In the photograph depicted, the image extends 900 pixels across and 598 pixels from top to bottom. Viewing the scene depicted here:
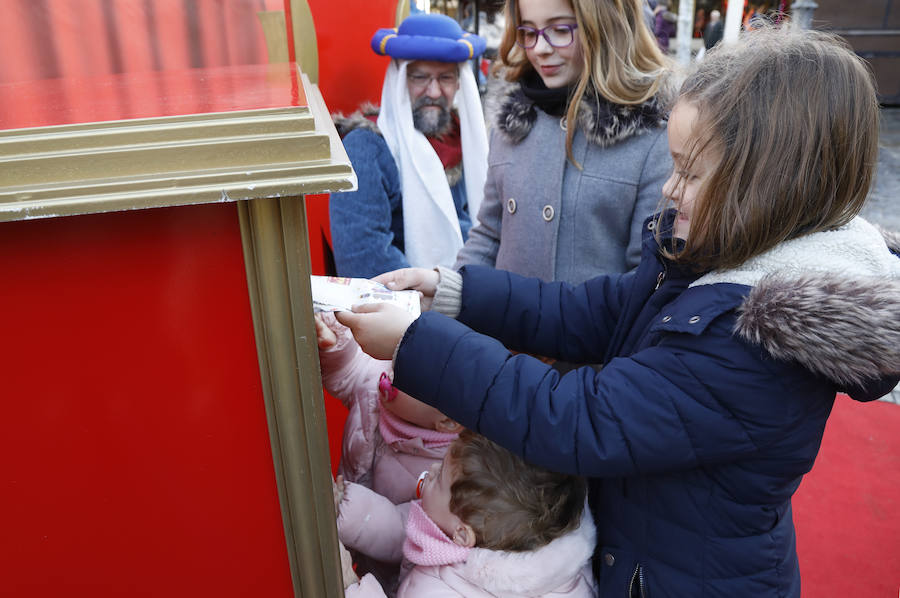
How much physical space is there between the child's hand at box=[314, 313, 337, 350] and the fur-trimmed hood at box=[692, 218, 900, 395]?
690 millimetres

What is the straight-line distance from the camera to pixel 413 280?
1.42 meters

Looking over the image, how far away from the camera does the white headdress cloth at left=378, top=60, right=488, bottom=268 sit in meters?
2.42

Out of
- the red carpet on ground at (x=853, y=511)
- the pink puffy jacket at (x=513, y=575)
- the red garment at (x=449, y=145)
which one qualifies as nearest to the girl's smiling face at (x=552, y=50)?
the red garment at (x=449, y=145)

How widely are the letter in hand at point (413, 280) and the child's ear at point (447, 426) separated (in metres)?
0.25

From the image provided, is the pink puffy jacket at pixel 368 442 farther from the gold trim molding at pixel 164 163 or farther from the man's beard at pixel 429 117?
the man's beard at pixel 429 117

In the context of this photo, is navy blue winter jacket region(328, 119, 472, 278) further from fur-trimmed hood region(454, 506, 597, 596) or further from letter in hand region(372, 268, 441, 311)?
fur-trimmed hood region(454, 506, 597, 596)

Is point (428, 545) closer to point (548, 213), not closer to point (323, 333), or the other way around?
point (323, 333)

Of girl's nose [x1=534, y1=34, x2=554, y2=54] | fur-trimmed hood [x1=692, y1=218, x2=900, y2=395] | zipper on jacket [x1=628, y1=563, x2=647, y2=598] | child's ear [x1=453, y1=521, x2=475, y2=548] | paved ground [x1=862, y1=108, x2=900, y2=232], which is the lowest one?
paved ground [x1=862, y1=108, x2=900, y2=232]

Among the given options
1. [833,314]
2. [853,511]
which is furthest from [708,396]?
[853,511]

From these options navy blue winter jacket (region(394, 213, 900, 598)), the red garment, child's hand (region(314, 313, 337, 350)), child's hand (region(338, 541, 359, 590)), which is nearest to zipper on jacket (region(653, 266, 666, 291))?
navy blue winter jacket (region(394, 213, 900, 598))

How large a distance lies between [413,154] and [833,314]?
171cm

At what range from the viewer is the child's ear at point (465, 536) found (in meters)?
1.19

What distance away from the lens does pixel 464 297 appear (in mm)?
1450

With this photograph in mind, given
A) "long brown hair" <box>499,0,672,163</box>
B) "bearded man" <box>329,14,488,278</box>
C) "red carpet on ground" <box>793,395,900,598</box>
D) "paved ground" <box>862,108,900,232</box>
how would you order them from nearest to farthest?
1. "long brown hair" <box>499,0,672,163</box>
2. "red carpet on ground" <box>793,395,900,598</box>
3. "bearded man" <box>329,14,488,278</box>
4. "paved ground" <box>862,108,900,232</box>
